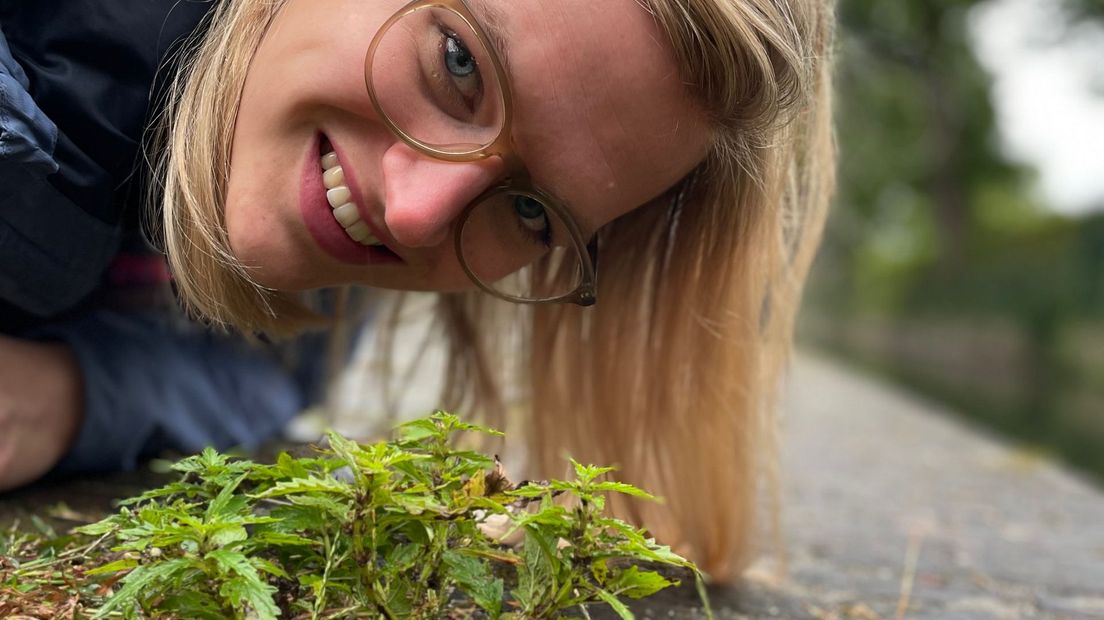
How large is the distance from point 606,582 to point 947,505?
8.55 ft

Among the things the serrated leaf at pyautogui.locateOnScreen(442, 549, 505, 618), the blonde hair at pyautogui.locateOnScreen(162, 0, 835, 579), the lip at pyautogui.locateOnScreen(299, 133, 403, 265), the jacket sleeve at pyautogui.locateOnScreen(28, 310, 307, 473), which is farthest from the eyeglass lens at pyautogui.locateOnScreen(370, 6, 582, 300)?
the jacket sleeve at pyautogui.locateOnScreen(28, 310, 307, 473)

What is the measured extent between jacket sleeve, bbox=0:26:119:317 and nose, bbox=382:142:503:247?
508 mm

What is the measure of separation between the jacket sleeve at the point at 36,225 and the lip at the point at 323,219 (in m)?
0.38

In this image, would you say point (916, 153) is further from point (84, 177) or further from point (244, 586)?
point (244, 586)

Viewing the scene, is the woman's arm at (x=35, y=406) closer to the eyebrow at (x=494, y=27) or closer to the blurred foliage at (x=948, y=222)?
the eyebrow at (x=494, y=27)

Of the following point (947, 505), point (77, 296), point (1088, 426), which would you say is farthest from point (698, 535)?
point (1088, 426)

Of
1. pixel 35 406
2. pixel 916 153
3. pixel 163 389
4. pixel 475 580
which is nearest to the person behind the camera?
pixel 475 580

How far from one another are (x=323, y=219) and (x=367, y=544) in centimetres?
66

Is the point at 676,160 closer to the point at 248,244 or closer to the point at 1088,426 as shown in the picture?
the point at 248,244

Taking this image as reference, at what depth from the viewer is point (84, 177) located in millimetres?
1564

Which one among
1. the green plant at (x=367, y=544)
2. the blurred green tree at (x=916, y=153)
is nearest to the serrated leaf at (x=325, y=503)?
the green plant at (x=367, y=544)

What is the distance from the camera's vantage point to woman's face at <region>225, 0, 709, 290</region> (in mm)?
1307

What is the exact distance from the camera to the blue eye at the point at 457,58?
1.32 meters

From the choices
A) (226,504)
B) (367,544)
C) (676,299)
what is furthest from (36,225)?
(676,299)
